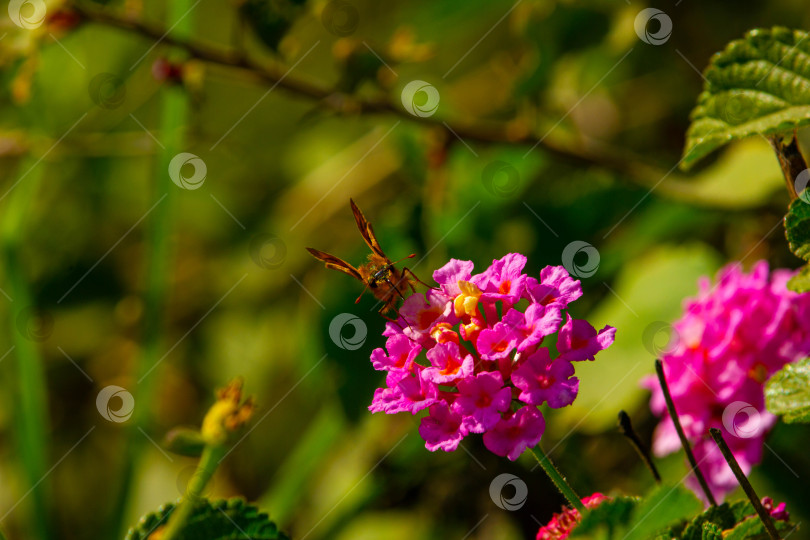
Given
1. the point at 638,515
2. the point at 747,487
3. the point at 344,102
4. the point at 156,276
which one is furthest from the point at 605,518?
the point at 156,276

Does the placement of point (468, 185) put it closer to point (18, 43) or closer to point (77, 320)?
point (18, 43)

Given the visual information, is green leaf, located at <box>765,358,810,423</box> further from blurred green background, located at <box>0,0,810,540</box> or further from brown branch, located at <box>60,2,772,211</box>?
brown branch, located at <box>60,2,772,211</box>

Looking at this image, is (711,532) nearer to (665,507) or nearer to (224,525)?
(665,507)

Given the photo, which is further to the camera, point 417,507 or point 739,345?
point 417,507

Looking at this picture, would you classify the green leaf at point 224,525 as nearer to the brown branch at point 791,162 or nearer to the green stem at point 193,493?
the green stem at point 193,493

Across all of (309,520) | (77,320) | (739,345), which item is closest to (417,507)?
(309,520)
